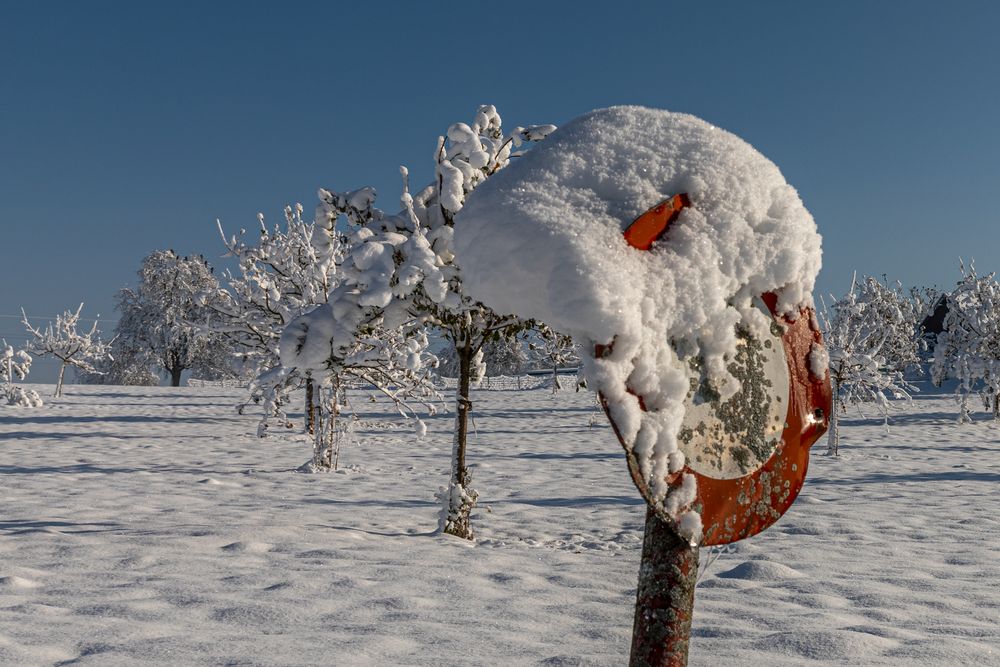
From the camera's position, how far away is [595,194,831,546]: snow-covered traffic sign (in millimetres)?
1385

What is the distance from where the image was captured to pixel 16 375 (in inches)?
984

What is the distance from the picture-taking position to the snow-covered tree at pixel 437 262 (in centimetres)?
506

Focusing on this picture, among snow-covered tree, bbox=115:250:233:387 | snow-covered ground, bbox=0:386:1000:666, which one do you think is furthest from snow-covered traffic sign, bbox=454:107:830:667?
snow-covered tree, bbox=115:250:233:387

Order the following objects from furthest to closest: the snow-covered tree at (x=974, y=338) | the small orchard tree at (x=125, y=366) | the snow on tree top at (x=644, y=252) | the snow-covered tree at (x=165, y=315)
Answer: the small orchard tree at (x=125, y=366) → the snow-covered tree at (x=165, y=315) → the snow-covered tree at (x=974, y=338) → the snow on tree top at (x=644, y=252)

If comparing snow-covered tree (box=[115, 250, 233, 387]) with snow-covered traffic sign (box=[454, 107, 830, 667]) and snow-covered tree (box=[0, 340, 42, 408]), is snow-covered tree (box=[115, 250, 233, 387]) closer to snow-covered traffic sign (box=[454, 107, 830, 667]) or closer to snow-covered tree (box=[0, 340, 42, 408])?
snow-covered tree (box=[0, 340, 42, 408])

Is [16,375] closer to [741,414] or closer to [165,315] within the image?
[165,315]

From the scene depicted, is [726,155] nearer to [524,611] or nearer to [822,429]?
[822,429]

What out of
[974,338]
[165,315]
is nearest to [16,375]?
[165,315]

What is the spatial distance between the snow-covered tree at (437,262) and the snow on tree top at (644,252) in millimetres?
3478

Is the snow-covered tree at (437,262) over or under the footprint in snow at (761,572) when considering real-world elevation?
over

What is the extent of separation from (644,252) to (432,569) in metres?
4.15

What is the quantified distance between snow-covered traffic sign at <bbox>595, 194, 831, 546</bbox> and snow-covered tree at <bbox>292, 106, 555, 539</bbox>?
3.57m

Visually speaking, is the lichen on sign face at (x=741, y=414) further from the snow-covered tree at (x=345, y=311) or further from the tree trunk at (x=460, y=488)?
the tree trunk at (x=460, y=488)

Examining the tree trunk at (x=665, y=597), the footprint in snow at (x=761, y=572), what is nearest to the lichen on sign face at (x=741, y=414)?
the tree trunk at (x=665, y=597)
